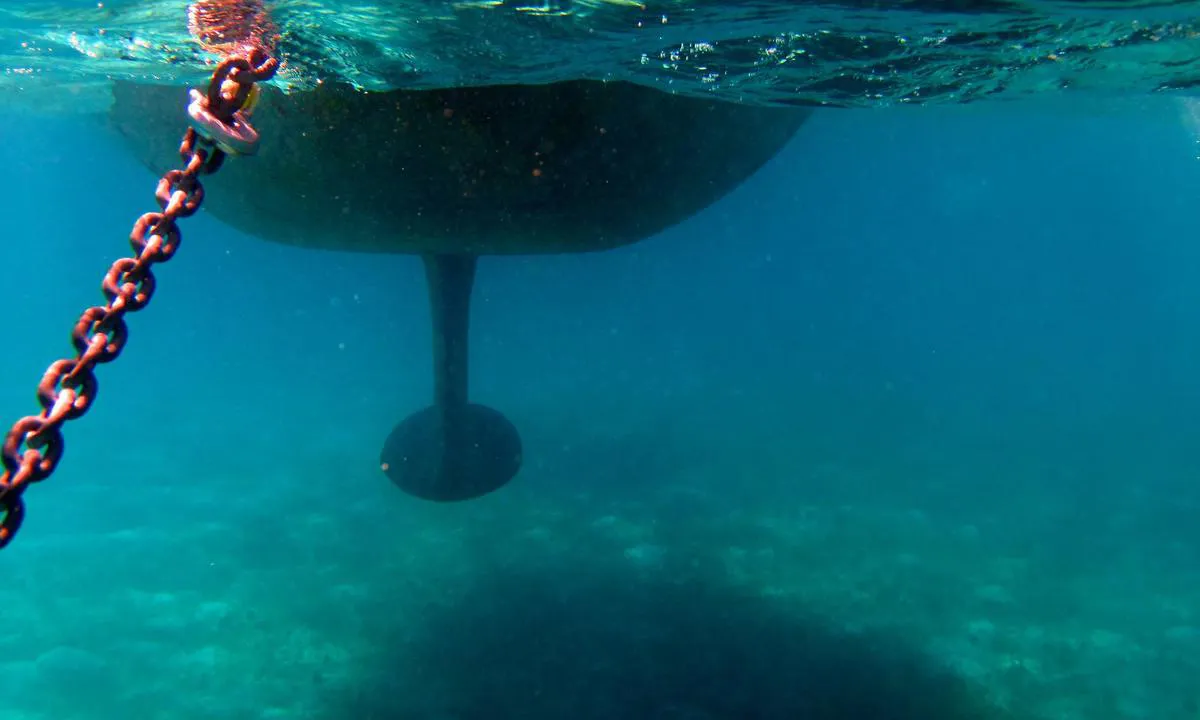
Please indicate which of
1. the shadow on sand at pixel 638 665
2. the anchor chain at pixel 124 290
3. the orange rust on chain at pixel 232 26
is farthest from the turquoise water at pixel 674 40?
the shadow on sand at pixel 638 665

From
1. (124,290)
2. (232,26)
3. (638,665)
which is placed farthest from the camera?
(638,665)

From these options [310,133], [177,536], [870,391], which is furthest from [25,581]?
[870,391]

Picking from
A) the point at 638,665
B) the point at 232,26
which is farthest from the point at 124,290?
the point at 638,665

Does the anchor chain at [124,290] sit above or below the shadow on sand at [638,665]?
above

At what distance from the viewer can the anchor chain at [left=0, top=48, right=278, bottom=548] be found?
1672mm

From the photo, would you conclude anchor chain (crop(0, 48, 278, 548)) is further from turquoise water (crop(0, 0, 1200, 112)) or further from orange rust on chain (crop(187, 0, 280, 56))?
orange rust on chain (crop(187, 0, 280, 56))

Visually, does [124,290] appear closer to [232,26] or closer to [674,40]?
[674,40]

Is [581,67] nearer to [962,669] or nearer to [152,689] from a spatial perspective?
[962,669]

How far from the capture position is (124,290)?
195 cm

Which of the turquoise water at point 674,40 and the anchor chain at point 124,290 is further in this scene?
the turquoise water at point 674,40

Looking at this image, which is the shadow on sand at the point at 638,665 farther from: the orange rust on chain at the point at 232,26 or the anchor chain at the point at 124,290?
the anchor chain at the point at 124,290

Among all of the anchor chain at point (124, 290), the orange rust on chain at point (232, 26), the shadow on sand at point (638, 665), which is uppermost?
the orange rust on chain at point (232, 26)

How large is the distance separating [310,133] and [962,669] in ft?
35.3

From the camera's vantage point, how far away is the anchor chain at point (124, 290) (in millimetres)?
1672
